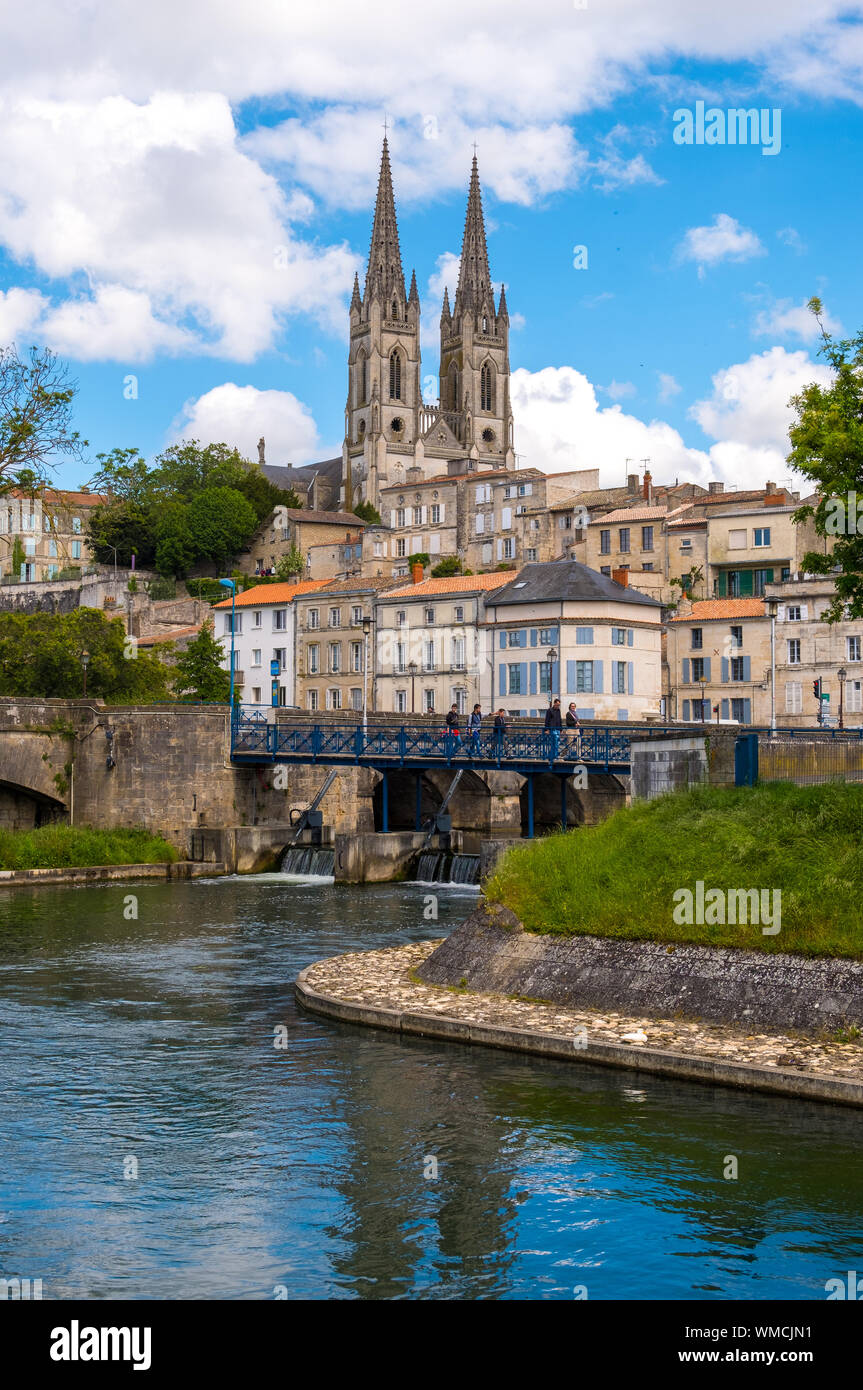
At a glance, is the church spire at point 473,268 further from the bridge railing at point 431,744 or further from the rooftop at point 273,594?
the bridge railing at point 431,744

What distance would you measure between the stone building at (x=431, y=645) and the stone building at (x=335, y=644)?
103cm

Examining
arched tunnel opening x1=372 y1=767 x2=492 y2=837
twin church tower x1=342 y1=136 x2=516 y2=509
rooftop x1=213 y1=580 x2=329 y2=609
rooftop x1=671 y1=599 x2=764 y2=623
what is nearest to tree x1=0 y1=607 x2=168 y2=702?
arched tunnel opening x1=372 y1=767 x2=492 y2=837

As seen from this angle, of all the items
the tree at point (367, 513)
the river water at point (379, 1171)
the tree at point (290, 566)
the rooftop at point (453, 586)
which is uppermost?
the tree at point (367, 513)

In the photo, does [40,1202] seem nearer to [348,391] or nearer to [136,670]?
[136,670]

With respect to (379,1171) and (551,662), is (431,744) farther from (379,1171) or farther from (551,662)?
(379,1171)

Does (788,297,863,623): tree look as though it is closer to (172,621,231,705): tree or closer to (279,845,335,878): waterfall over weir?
(279,845,335,878): waterfall over weir

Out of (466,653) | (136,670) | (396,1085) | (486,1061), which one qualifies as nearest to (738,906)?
(486,1061)

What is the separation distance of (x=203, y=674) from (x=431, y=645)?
14.9 meters

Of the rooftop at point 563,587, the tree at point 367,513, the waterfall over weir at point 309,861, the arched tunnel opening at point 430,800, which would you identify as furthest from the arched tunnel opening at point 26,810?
the tree at point 367,513

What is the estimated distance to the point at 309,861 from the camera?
48.3 m

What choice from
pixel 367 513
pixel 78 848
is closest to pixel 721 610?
pixel 78 848

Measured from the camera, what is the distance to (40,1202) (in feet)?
46.3

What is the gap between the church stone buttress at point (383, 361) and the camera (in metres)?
163
